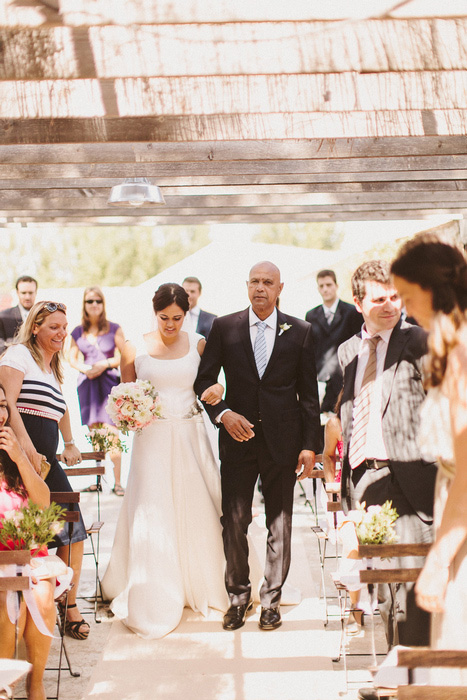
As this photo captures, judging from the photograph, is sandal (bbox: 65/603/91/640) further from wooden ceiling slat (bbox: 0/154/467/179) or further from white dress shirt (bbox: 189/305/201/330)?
white dress shirt (bbox: 189/305/201/330)

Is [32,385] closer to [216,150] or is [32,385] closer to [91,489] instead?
[216,150]

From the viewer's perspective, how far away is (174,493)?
5.22 m

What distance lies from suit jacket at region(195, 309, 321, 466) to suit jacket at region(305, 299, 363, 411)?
13.9 feet

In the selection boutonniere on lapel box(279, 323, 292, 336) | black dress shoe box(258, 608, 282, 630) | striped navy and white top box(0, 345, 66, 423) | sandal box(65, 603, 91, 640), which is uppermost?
boutonniere on lapel box(279, 323, 292, 336)

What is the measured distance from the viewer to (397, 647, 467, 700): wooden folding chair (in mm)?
2205

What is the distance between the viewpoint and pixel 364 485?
154 inches

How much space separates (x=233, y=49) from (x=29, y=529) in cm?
219

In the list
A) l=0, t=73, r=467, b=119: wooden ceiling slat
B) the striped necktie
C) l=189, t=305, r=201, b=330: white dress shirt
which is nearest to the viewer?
l=0, t=73, r=467, b=119: wooden ceiling slat

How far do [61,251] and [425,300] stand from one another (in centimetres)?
5018

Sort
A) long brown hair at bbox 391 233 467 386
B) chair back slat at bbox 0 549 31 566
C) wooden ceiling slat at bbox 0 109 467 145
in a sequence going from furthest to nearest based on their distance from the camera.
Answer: chair back slat at bbox 0 549 31 566 < wooden ceiling slat at bbox 0 109 467 145 < long brown hair at bbox 391 233 467 386

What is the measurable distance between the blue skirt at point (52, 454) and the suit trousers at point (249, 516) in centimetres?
93

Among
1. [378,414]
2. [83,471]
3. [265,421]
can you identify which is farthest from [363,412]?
[83,471]

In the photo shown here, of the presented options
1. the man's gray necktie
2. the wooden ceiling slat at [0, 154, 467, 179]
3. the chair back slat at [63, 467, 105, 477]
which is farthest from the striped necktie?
the wooden ceiling slat at [0, 154, 467, 179]

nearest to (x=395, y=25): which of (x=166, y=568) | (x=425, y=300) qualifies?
(x=425, y=300)
